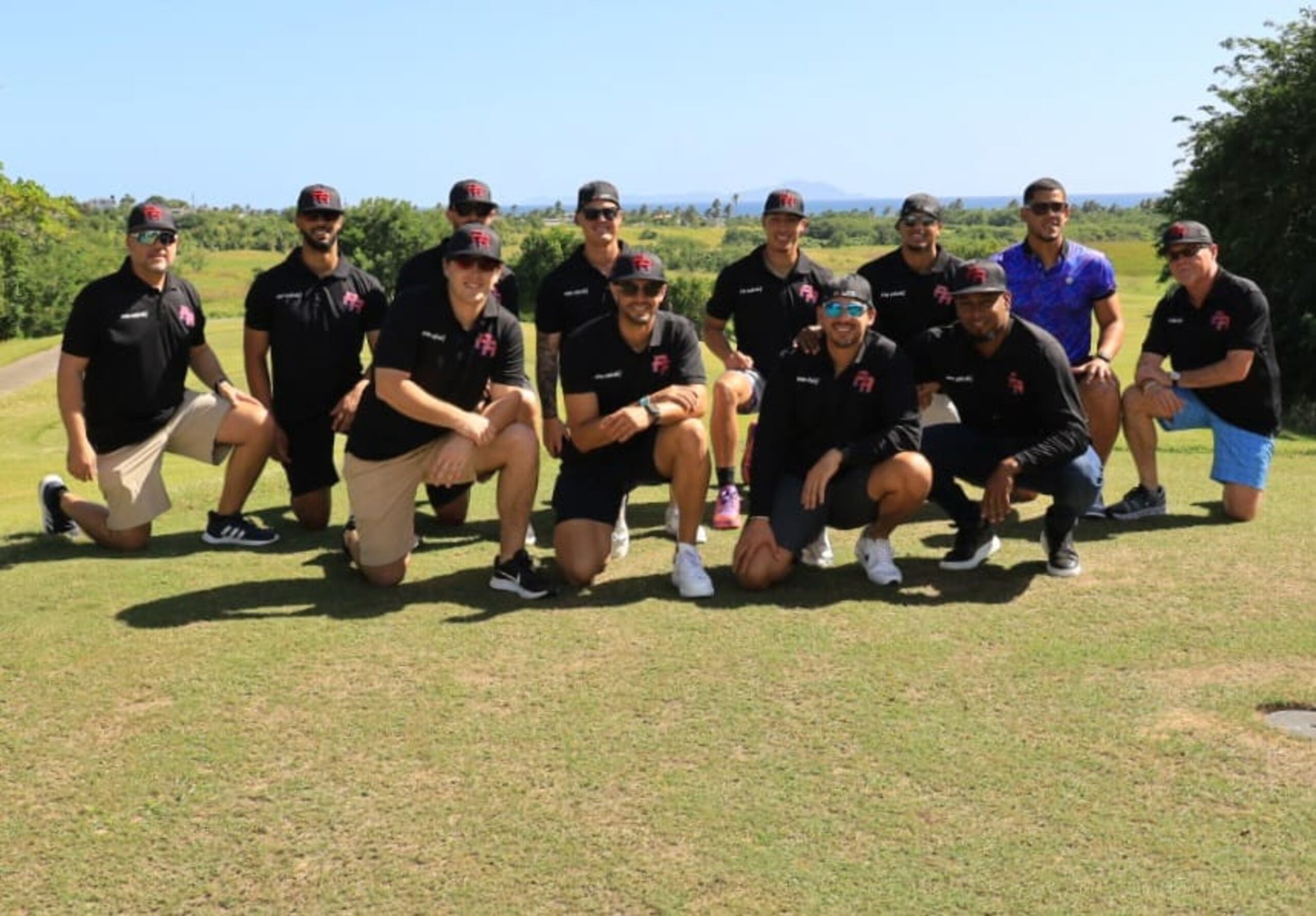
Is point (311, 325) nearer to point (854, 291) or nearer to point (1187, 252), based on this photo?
point (854, 291)

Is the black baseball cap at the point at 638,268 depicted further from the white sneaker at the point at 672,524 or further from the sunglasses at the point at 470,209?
the sunglasses at the point at 470,209

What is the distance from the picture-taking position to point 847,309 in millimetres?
6500

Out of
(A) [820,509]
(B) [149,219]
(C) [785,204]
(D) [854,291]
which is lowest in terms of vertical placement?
(A) [820,509]

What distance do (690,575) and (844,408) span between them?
1.26m

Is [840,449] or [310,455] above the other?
[840,449]

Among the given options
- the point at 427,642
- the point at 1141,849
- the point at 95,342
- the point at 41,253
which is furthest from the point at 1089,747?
the point at 41,253

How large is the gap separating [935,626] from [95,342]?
5.09 m

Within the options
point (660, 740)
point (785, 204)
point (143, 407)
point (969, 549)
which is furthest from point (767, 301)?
point (660, 740)

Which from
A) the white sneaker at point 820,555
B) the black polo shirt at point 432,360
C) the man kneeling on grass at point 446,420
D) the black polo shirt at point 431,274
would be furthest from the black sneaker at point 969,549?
the black polo shirt at point 431,274

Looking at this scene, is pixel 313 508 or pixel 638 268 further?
pixel 313 508

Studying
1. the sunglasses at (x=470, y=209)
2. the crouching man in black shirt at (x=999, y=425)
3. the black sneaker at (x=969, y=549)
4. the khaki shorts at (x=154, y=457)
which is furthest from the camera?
the sunglasses at (x=470, y=209)

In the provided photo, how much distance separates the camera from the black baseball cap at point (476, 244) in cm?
632

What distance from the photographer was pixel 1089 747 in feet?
14.7

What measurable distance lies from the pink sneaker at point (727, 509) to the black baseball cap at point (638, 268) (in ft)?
6.50
